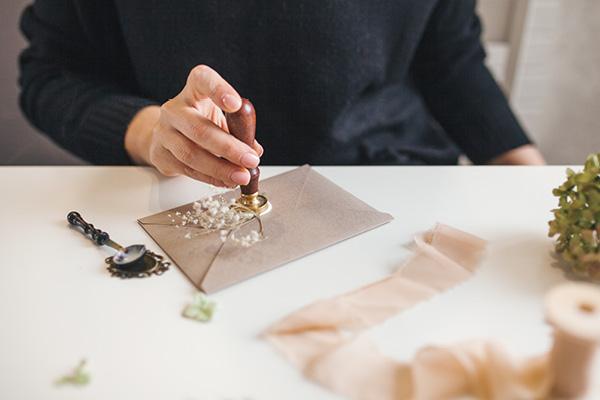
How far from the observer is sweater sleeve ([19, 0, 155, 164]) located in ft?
2.72

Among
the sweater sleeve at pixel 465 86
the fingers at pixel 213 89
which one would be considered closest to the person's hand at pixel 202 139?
the fingers at pixel 213 89

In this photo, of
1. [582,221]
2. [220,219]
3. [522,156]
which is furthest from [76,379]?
[522,156]

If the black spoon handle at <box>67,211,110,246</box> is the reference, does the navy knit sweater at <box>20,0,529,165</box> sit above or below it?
above

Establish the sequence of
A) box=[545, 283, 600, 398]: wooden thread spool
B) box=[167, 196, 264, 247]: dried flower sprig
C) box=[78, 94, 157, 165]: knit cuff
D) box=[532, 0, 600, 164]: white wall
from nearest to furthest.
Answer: box=[545, 283, 600, 398]: wooden thread spool → box=[167, 196, 264, 247]: dried flower sprig → box=[78, 94, 157, 165]: knit cuff → box=[532, 0, 600, 164]: white wall

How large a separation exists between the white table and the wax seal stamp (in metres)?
0.09

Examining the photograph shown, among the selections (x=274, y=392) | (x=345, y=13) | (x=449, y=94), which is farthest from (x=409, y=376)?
(x=449, y=94)

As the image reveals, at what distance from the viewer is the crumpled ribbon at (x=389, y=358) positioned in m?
0.42

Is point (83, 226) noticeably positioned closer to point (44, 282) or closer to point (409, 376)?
point (44, 282)

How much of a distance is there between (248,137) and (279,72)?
31 centimetres

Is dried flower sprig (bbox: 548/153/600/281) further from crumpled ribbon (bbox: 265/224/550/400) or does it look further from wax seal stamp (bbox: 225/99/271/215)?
wax seal stamp (bbox: 225/99/271/215)

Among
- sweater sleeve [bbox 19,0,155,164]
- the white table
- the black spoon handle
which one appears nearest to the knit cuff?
sweater sleeve [bbox 19,0,155,164]

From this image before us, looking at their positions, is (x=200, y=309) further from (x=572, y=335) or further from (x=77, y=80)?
(x=77, y=80)

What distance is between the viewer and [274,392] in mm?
430

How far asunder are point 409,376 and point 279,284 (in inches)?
6.2
